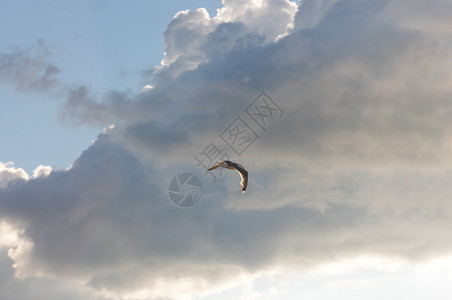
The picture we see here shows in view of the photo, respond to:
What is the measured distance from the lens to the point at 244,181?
82.7 metres

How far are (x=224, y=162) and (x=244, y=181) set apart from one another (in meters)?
5.82

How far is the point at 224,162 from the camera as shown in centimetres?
8444
